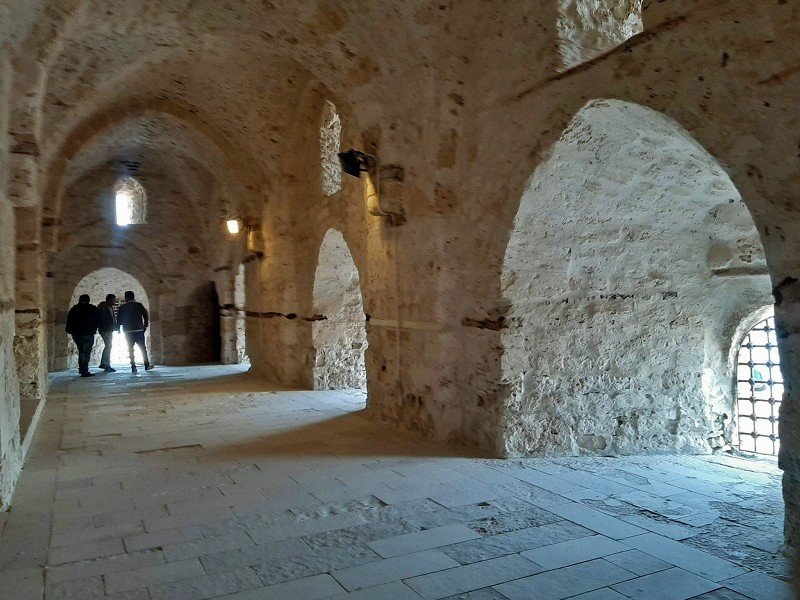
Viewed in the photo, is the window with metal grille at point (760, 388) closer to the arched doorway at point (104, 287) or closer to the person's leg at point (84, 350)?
the person's leg at point (84, 350)

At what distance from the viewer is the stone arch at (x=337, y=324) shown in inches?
326

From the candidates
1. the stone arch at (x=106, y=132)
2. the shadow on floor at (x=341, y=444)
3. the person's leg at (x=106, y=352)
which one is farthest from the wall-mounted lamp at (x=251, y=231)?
the shadow on floor at (x=341, y=444)

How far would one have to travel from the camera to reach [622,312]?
4727mm

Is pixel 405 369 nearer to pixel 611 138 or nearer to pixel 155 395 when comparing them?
pixel 611 138

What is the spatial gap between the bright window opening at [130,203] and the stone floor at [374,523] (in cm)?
863

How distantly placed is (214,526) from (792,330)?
2.91 meters

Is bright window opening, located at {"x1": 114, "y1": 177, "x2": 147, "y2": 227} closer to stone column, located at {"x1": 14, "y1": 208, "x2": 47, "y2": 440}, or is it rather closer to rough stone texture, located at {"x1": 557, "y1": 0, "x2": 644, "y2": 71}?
stone column, located at {"x1": 14, "y1": 208, "x2": 47, "y2": 440}

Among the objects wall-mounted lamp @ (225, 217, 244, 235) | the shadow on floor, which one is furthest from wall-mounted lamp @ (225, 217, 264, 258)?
the shadow on floor

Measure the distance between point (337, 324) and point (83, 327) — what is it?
5.05 m

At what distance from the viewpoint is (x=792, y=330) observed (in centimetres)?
269

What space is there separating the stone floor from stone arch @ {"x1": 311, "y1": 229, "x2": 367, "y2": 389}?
9.49ft

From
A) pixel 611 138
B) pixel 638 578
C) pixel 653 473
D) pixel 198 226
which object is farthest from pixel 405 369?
pixel 198 226

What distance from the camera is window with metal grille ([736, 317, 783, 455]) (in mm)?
4762

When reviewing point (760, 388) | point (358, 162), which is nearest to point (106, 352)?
point (358, 162)
